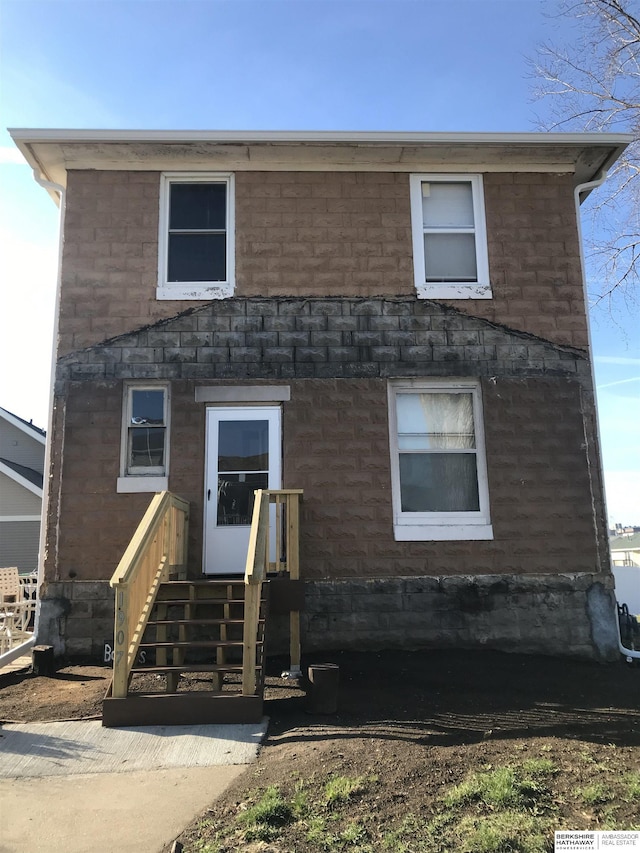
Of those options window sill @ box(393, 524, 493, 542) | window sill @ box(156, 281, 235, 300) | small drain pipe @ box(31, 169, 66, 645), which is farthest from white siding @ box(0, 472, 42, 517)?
window sill @ box(393, 524, 493, 542)

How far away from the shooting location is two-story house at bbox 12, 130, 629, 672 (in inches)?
306

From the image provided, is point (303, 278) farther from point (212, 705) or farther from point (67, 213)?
point (212, 705)

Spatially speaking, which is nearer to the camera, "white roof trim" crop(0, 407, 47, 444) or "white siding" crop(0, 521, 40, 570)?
"white siding" crop(0, 521, 40, 570)

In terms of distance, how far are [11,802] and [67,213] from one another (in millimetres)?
6738

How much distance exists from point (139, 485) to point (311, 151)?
4668mm

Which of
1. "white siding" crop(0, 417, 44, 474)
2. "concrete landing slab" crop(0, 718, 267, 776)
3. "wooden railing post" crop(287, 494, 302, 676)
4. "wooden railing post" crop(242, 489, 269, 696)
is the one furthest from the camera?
"white siding" crop(0, 417, 44, 474)

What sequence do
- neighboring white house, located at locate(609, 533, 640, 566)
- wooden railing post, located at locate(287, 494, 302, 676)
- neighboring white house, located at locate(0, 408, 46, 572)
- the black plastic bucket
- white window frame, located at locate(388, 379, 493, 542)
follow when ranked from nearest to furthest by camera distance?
1. the black plastic bucket
2. wooden railing post, located at locate(287, 494, 302, 676)
3. white window frame, located at locate(388, 379, 493, 542)
4. neighboring white house, located at locate(0, 408, 46, 572)
5. neighboring white house, located at locate(609, 533, 640, 566)

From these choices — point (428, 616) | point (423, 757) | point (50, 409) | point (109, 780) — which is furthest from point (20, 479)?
point (423, 757)

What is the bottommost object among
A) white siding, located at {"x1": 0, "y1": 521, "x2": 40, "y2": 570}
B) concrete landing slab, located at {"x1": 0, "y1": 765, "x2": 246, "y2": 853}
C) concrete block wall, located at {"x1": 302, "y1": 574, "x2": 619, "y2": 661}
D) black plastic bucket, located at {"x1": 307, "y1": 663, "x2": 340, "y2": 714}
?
concrete landing slab, located at {"x1": 0, "y1": 765, "x2": 246, "y2": 853}

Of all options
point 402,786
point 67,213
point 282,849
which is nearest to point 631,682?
point 402,786

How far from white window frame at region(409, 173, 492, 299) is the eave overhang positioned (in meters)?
0.15

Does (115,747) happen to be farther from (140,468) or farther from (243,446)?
(243,446)

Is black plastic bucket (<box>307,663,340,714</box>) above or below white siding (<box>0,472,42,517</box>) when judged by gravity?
below

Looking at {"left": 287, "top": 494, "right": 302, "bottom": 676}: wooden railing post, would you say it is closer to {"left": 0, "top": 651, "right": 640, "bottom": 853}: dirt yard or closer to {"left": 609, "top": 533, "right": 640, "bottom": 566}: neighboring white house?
{"left": 0, "top": 651, "right": 640, "bottom": 853}: dirt yard
